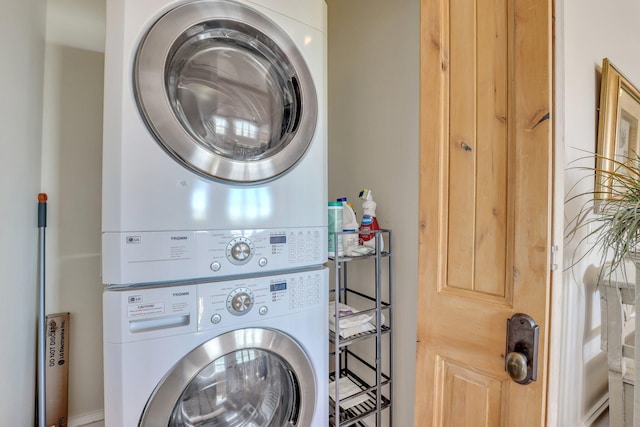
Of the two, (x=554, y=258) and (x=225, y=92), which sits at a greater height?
(x=225, y=92)

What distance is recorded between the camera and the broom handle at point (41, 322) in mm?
1092

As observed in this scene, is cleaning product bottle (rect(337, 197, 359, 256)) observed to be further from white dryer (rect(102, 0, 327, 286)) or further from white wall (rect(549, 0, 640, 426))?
white wall (rect(549, 0, 640, 426))

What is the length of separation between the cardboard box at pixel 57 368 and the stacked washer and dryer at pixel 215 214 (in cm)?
77

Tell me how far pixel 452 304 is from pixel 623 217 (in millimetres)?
589

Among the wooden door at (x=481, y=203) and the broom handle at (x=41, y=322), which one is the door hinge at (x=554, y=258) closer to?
the wooden door at (x=481, y=203)

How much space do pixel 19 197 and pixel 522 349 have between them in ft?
5.54

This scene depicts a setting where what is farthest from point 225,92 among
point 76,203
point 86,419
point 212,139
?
point 86,419

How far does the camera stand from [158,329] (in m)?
0.80

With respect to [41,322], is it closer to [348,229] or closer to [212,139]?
[212,139]

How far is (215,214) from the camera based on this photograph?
0.88 m

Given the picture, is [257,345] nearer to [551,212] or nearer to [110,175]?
[110,175]

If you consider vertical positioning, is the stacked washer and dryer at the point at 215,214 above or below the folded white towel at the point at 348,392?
above

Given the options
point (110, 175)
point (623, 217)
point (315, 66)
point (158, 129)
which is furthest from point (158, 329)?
point (623, 217)

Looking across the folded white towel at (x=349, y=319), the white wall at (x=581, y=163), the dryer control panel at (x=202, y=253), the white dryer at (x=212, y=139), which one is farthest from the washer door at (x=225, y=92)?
the white wall at (x=581, y=163)
